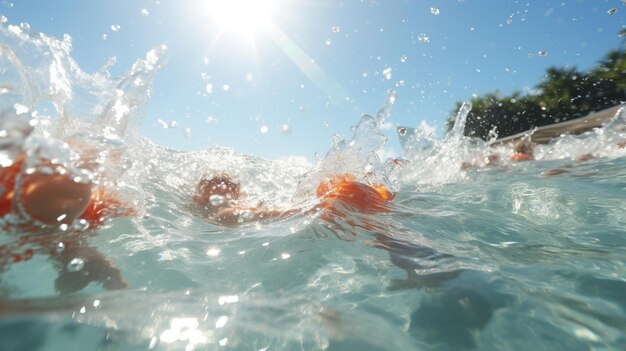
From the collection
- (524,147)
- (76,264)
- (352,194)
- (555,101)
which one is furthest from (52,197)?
(555,101)

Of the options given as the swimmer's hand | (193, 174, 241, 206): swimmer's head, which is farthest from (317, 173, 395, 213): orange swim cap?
the swimmer's hand

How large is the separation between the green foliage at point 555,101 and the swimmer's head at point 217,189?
16.1 m

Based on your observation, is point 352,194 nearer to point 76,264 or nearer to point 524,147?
point 76,264

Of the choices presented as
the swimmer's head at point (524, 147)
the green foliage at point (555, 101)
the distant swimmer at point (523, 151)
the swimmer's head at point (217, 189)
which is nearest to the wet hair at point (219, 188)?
the swimmer's head at point (217, 189)

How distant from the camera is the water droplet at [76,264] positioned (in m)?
1.59

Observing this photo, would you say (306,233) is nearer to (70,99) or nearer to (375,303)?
(375,303)

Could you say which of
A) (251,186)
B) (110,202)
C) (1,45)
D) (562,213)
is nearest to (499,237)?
(562,213)

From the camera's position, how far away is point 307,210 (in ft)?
9.81

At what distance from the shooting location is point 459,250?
2162 millimetres

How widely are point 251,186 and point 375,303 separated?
562 centimetres

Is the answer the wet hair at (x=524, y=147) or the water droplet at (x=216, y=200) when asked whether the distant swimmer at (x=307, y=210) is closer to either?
the water droplet at (x=216, y=200)

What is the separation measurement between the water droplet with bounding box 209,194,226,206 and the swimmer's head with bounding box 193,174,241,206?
0.15ft

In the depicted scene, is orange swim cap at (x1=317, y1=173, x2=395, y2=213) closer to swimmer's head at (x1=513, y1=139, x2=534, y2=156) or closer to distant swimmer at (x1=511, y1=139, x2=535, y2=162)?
distant swimmer at (x1=511, y1=139, x2=535, y2=162)

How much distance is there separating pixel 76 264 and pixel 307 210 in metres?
1.67
